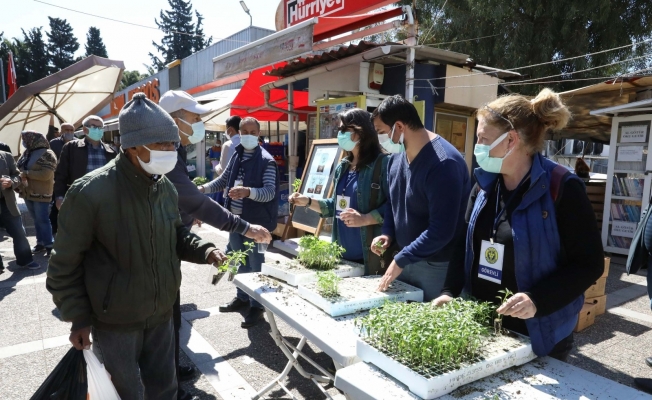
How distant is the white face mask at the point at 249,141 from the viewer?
399 cm

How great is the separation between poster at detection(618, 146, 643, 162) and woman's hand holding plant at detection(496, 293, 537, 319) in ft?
23.0

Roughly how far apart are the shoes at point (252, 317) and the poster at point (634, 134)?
682 centimetres

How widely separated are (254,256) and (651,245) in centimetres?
339

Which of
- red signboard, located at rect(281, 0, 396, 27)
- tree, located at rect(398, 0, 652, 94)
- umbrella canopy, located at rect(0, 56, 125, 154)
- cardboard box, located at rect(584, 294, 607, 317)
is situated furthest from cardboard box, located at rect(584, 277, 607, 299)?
umbrella canopy, located at rect(0, 56, 125, 154)

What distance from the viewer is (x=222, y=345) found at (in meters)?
3.68

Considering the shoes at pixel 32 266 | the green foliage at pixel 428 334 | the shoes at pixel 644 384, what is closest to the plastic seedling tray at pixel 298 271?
the green foliage at pixel 428 334

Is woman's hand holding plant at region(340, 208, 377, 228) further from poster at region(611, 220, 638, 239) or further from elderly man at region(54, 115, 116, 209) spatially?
poster at region(611, 220, 638, 239)

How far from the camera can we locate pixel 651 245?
10.0 feet

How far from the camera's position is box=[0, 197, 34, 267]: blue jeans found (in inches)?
223

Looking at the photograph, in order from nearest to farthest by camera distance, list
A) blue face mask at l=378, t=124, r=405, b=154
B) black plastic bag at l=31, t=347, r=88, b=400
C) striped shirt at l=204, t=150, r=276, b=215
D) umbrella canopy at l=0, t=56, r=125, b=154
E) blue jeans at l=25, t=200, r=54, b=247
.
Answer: black plastic bag at l=31, t=347, r=88, b=400
blue face mask at l=378, t=124, r=405, b=154
striped shirt at l=204, t=150, r=276, b=215
blue jeans at l=25, t=200, r=54, b=247
umbrella canopy at l=0, t=56, r=125, b=154

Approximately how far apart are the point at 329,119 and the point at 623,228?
544 cm

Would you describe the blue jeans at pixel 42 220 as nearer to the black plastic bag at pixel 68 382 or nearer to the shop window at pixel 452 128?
the black plastic bag at pixel 68 382

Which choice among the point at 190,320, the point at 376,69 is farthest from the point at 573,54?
the point at 190,320

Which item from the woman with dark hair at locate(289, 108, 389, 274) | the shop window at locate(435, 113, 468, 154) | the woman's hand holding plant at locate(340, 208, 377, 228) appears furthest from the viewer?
the shop window at locate(435, 113, 468, 154)
